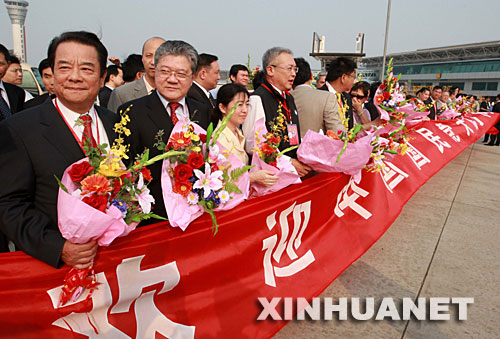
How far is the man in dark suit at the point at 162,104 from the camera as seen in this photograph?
195 cm

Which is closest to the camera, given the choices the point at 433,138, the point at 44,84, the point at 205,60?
the point at 44,84

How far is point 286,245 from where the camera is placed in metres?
2.38

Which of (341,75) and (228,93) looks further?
(341,75)

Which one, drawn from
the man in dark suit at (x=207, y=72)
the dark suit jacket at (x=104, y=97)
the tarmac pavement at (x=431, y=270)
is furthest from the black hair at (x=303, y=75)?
the dark suit jacket at (x=104, y=97)

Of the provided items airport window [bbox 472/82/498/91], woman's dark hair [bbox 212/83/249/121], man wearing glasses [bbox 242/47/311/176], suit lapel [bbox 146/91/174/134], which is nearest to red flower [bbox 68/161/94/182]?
suit lapel [bbox 146/91/174/134]

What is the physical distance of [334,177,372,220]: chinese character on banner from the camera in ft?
9.80

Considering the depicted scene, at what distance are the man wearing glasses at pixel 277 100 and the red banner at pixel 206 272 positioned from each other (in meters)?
0.48

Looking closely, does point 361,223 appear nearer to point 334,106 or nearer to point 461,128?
Result: point 334,106

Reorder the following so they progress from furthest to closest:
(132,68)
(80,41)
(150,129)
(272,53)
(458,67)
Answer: (458,67)
(132,68)
(272,53)
(150,129)
(80,41)

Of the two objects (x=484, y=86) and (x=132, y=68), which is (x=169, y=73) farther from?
(x=484, y=86)

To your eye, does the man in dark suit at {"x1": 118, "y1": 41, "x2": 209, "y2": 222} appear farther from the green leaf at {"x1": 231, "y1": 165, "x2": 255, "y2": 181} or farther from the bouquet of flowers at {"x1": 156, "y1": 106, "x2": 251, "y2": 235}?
the green leaf at {"x1": 231, "y1": 165, "x2": 255, "y2": 181}

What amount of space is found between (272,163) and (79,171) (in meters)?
1.27

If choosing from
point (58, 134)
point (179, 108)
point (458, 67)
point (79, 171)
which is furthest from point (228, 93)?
point (458, 67)

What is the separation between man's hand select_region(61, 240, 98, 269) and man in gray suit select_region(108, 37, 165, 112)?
206 centimetres
